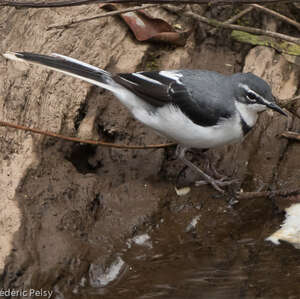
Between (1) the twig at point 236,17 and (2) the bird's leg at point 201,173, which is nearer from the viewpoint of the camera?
(2) the bird's leg at point 201,173

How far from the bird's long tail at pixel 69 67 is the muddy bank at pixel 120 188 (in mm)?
522

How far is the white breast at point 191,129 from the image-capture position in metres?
5.49

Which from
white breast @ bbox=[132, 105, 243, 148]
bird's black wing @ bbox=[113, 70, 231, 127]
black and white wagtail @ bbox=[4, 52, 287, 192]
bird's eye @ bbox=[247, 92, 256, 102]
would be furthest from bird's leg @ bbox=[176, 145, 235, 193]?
bird's eye @ bbox=[247, 92, 256, 102]

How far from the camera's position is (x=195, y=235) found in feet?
17.6

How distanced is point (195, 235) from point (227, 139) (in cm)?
95

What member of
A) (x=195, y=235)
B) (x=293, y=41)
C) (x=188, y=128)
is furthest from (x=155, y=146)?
(x=293, y=41)

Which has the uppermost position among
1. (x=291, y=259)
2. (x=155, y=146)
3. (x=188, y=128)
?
(x=188, y=128)

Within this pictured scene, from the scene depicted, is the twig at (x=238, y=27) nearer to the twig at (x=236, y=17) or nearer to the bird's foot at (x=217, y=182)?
the twig at (x=236, y=17)

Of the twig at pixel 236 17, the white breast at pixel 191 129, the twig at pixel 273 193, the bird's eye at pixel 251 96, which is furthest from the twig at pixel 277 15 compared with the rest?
the twig at pixel 273 193

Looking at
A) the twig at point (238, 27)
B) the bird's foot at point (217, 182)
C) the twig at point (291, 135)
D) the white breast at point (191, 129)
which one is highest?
the twig at point (238, 27)

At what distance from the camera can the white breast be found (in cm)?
549

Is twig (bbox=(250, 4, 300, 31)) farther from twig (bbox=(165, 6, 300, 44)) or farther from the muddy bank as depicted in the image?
the muddy bank

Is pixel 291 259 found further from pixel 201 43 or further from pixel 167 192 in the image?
pixel 201 43

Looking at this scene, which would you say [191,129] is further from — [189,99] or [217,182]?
[217,182]
